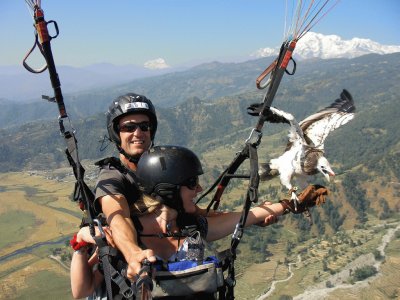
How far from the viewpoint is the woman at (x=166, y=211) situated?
3.79 m

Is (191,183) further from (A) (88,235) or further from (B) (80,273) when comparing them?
(B) (80,273)

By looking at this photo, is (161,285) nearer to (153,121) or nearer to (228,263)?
(228,263)

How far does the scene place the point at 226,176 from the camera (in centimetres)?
482

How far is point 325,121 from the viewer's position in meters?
5.71

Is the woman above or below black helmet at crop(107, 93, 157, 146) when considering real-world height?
below

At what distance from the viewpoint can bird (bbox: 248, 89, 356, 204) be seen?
502cm

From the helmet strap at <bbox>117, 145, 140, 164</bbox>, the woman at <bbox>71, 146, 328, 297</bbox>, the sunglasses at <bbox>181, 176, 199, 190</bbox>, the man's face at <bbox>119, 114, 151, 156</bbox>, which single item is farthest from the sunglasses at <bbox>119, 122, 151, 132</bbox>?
the sunglasses at <bbox>181, 176, 199, 190</bbox>

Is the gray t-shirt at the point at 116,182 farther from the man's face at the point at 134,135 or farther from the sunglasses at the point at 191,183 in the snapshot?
the sunglasses at the point at 191,183

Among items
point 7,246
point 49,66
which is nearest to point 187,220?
point 49,66

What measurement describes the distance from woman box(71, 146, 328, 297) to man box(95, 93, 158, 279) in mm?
259

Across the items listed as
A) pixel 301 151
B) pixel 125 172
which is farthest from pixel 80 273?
pixel 301 151

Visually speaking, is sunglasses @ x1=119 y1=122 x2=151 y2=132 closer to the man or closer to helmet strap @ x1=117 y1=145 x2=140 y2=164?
the man

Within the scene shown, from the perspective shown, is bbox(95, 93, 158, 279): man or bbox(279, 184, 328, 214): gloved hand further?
bbox(279, 184, 328, 214): gloved hand

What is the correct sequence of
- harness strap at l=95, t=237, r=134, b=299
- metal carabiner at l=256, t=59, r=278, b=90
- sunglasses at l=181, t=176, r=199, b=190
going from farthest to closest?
metal carabiner at l=256, t=59, r=278, b=90 → sunglasses at l=181, t=176, r=199, b=190 → harness strap at l=95, t=237, r=134, b=299
